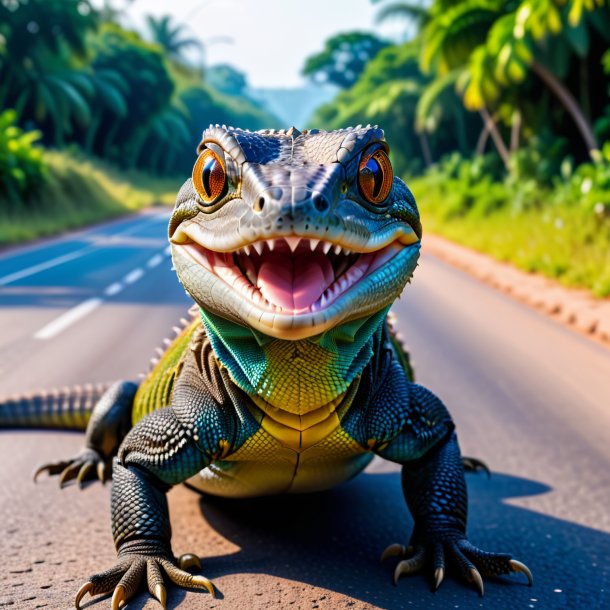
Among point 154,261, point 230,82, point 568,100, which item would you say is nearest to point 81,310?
point 154,261

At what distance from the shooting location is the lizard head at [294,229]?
7.54 feet

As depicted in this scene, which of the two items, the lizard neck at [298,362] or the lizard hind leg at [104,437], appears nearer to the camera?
the lizard neck at [298,362]

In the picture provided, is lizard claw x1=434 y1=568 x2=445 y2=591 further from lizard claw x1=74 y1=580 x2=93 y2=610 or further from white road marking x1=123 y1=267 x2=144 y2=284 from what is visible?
white road marking x1=123 y1=267 x2=144 y2=284

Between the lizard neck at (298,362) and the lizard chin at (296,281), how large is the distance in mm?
92

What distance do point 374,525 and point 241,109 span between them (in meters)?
132

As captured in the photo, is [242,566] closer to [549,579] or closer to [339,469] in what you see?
[339,469]

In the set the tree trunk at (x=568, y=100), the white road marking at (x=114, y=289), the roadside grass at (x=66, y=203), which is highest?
the tree trunk at (x=568, y=100)

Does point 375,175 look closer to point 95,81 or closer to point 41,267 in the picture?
point 41,267

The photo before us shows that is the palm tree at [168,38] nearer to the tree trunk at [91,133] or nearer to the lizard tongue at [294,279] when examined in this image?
the tree trunk at [91,133]

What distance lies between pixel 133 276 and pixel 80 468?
11.1m

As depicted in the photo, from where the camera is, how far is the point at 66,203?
1398 inches

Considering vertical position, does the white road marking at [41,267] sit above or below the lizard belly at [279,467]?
below

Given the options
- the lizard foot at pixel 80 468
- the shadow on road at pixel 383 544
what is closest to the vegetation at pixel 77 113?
the lizard foot at pixel 80 468

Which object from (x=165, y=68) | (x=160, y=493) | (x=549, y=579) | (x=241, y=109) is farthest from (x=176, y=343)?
(x=241, y=109)
